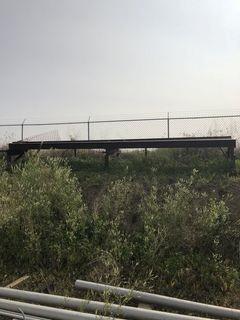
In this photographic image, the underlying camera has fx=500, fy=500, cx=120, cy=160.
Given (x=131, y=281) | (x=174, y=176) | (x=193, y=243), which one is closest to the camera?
(x=131, y=281)

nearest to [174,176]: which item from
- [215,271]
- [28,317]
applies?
[215,271]

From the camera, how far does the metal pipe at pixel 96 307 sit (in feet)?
22.0

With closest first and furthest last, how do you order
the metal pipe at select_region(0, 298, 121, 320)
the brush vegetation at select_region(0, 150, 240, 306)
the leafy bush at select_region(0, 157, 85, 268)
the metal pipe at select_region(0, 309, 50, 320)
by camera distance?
the metal pipe at select_region(0, 298, 121, 320), the metal pipe at select_region(0, 309, 50, 320), the brush vegetation at select_region(0, 150, 240, 306), the leafy bush at select_region(0, 157, 85, 268)

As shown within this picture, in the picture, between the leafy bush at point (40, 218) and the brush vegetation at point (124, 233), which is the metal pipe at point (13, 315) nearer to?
the brush vegetation at point (124, 233)

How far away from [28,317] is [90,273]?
189 centimetres

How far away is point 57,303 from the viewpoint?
24.1ft

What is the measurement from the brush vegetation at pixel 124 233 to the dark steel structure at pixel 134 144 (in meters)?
1.27

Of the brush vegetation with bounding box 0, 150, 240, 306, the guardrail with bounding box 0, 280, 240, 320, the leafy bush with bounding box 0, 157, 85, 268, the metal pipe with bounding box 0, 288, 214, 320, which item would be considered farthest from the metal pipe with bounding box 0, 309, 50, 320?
the leafy bush with bounding box 0, 157, 85, 268

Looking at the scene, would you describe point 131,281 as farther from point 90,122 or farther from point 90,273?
point 90,122

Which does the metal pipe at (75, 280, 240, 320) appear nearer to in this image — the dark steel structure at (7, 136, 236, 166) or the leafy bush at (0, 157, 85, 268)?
the leafy bush at (0, 157, 85, 268)

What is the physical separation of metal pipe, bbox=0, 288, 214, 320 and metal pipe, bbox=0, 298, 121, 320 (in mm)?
215

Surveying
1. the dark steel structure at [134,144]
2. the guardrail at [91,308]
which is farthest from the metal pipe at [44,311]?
the dark steel structure at [134,144]

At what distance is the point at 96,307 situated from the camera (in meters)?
6.92

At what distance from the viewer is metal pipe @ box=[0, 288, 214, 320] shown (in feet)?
22.0
